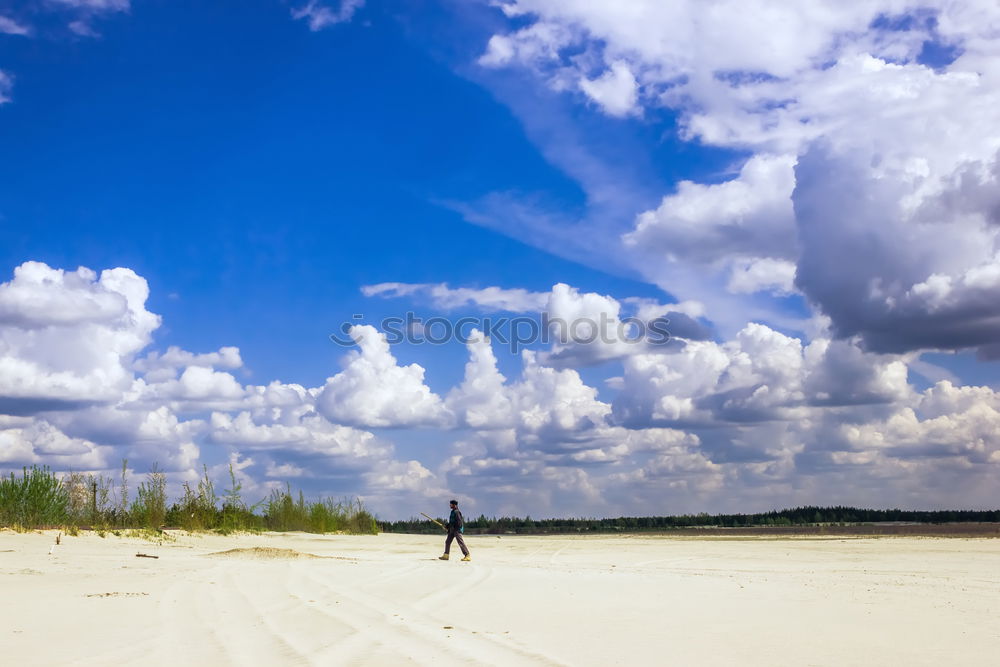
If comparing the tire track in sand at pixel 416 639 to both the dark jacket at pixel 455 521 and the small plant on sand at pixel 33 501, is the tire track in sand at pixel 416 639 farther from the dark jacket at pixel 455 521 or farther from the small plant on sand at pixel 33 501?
the small plant on sand at pixel 33 501

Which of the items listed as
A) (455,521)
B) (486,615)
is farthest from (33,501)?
(486,615)

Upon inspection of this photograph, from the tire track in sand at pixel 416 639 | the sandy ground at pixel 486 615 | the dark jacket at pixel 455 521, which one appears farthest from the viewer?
the dark jacket at pixel 455 521

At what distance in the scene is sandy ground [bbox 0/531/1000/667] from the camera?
822 centimetres

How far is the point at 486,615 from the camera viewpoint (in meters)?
11.3

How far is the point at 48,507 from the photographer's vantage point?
3231 cm

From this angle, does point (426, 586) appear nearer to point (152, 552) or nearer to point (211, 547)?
point (152, 552)

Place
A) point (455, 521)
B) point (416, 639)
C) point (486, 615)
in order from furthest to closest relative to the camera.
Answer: point (455, 521)
point (486, 615)
point (416, 639)

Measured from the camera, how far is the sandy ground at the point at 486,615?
27.0 ft

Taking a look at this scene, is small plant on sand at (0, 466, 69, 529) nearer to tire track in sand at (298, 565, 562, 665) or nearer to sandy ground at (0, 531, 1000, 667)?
sandy ground at (0, 531, 1000, 667)

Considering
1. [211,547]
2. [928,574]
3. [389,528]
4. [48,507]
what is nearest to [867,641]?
[928,574]

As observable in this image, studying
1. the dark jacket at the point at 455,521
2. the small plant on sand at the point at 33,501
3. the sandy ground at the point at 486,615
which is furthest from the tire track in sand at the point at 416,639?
the small plant on sand at the point at 33,501

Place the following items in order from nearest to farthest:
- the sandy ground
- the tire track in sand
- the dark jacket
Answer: the tire track in sand, the sandy ground, the dark jacket

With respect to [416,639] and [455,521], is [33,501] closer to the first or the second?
[455,521]

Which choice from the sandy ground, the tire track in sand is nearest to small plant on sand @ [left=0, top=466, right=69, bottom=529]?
the sandy ground
